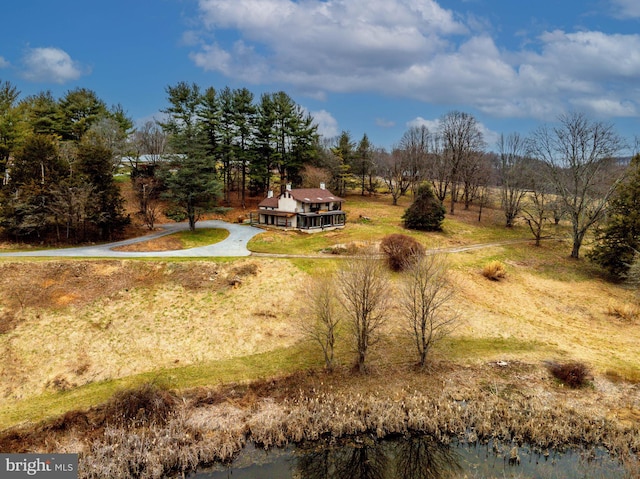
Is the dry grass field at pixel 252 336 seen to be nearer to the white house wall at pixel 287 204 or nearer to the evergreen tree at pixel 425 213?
the evergreen tree at pixel 425 213

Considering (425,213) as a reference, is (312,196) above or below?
above

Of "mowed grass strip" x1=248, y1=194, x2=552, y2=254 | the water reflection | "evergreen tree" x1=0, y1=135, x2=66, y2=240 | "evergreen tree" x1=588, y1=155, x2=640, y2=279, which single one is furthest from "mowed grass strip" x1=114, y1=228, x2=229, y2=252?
"evergreen tree" x1=588, y1=155, x2=640, y2=279

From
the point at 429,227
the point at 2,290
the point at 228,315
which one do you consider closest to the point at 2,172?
the point at 2,290

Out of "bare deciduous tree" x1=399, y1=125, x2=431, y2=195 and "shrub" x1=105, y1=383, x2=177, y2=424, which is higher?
"bare deciduous tree" x1=399, y1=125, x2=431, y2=195

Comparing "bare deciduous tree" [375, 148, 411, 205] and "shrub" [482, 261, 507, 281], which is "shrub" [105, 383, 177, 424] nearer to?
"shrub" [482, 261, 507, 281]

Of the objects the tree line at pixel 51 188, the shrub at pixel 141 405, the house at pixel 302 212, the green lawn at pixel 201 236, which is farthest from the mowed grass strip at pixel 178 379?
the house at pixel 302 212

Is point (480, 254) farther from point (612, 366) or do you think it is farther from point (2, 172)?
point (2, 172)

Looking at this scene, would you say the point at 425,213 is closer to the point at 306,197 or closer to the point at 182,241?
the point at 306,197

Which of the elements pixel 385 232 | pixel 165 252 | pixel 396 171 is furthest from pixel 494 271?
pixel 396 171
